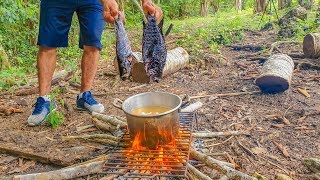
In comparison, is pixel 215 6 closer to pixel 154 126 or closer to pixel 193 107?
pixel 193 107

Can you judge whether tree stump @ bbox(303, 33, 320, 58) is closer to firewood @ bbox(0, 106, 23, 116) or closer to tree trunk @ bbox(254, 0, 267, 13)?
firewood @ bbox(0, 106, 23, 116)

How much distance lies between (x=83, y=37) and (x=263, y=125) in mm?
2491

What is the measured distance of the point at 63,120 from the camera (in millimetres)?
4125

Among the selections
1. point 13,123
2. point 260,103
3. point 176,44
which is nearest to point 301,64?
point 260,103

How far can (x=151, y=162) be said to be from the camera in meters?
2.88

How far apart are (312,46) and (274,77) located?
7.79ft

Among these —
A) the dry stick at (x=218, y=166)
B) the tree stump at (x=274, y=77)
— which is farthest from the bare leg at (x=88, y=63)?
the tree stump at (x=274, y=77)

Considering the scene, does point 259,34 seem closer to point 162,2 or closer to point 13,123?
point 13,123

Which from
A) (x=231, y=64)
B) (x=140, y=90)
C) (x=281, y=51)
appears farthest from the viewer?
(x=281, y=51)

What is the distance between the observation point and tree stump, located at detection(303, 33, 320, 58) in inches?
255

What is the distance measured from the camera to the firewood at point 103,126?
3.69m

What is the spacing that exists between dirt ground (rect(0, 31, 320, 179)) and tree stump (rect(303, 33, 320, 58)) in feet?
2.16

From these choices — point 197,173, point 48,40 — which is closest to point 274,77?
point 197,173

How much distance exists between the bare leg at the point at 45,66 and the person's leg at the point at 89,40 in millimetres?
429
